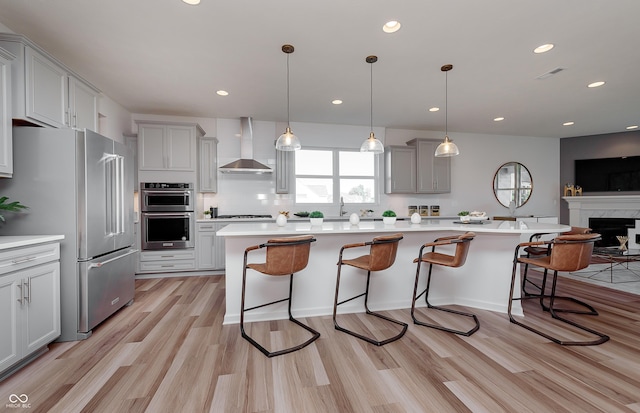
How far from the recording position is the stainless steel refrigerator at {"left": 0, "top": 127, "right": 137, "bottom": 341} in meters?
2.20

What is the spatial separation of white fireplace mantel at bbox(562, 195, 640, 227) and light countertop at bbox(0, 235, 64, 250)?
29.2ft

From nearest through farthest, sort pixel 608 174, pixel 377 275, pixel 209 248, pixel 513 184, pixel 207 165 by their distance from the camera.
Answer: pixel 377 275 → pixel 209 248 → pixel 207 165 → pixel 608 174 → pixel 513 184

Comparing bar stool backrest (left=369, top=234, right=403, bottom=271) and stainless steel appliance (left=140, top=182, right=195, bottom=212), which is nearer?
bar stool backrest (left=369, top=234, right=403, bottom=271)

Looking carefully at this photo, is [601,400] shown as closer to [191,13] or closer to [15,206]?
[191,13]

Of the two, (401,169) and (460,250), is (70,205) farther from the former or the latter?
(401,169)

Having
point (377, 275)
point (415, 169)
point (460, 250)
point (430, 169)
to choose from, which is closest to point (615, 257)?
point (430, 169)

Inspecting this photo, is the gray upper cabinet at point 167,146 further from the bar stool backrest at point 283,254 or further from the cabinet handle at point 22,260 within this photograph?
the bar stool backrest at point 283,254

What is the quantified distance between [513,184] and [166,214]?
7376 mm

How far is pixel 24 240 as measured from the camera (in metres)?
1.89

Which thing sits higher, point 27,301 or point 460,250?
point 460,250

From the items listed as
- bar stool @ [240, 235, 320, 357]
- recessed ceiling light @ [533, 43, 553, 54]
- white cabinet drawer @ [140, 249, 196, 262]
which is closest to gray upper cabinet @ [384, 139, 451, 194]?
recessed ceiling light @ [533, 43, 553, 54]

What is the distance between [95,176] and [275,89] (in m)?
2.33

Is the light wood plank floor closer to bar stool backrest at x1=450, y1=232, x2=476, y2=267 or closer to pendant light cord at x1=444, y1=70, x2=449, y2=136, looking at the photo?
bar stool backrest at x1=450, y1=232, x2=476, y2=267

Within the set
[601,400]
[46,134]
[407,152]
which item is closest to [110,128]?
[46,134]
